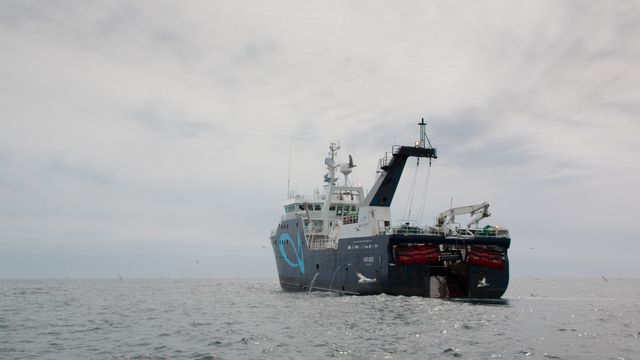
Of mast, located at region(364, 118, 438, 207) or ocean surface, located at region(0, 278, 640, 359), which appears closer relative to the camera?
ocean surface, located at region(0, 278, 640, 359)

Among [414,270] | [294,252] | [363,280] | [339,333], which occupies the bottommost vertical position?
[339,333]

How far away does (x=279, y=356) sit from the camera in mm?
19578

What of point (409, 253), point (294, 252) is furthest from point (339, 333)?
point (294, 252)

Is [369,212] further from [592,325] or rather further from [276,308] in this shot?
[592,325]

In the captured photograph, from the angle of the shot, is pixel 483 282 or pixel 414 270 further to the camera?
pixel 483 282

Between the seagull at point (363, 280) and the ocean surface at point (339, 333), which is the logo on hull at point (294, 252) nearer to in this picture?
the seagull at point (363, 280)

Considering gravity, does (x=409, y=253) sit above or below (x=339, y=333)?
above

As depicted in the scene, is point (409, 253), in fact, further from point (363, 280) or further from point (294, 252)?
point (294, 252)

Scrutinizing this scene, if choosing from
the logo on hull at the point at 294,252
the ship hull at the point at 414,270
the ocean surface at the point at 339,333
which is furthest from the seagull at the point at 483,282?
the logo on hull at the point at 294,252

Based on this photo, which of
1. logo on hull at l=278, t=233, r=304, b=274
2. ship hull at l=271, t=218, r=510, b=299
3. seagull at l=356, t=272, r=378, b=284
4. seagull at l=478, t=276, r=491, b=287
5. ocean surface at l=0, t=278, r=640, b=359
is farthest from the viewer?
logo on hull at l=278, t=233, r=304, b=274

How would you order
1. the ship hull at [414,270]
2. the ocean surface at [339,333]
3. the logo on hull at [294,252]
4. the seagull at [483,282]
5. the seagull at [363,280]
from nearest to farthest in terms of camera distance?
the ocean surface at [339,333] → the ship hull at [414,270] → the seagull at [483,282] → the seagull at [363,280] → the logo on hull at [294,252]

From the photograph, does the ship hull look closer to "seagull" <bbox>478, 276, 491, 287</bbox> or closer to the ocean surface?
"seagull" <bbox>478, 276, 491, 287</bbox>

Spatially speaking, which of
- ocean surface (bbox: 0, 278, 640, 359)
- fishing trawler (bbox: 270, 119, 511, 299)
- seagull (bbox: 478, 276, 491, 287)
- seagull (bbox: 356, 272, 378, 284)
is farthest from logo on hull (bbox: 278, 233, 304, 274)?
seagull (bbox: 478, 276, 491, 287)

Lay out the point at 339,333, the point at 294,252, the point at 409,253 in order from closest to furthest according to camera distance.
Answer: the point at 339,333
the point at 409,253
the point at 294,252
